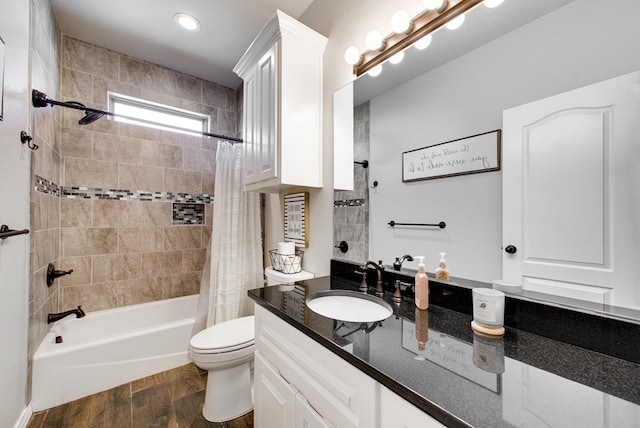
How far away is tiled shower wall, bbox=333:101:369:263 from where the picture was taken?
135cm

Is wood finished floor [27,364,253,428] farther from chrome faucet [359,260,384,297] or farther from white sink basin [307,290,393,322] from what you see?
chrome faucet [359,260,384,297]

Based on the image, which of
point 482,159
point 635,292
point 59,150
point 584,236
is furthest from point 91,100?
point 635,292

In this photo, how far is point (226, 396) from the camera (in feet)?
5.10

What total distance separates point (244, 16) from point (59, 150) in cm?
181

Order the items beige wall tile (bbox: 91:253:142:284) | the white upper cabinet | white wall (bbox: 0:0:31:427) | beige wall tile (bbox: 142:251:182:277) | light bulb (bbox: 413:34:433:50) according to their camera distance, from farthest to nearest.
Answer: beige wall tile (bbox: 142:251:182:277) < beige wall tile (bbox: 91:253:142:284) < the white upper cabinet < white wall (bbox: 0:0:31:427) < light bulb (bbox: 413:34:433:50)

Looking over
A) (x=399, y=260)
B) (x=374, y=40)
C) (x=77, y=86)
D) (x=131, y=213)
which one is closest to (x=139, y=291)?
(x=131, y=213)

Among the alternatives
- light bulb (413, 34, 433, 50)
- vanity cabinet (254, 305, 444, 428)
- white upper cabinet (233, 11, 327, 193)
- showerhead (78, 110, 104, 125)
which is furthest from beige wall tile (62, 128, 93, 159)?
light bulb (413, 34, 433, 50)

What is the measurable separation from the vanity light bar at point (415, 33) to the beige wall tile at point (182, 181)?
6.64ft

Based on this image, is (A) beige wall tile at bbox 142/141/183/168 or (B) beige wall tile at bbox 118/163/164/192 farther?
(A) beige wall tile at bbox 142/141/183/168

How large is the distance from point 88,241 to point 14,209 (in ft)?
3.24

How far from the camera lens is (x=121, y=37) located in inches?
83.2

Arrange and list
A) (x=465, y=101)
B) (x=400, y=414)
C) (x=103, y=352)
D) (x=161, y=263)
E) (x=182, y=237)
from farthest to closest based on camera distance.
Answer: (x=182, y=237) < (x=161, y=263) < (x=103, y=352) < (x=465, y=101) < (x=400, y=414)

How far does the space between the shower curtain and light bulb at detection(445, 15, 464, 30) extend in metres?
1.71

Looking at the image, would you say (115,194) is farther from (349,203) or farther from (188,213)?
(349,203)
